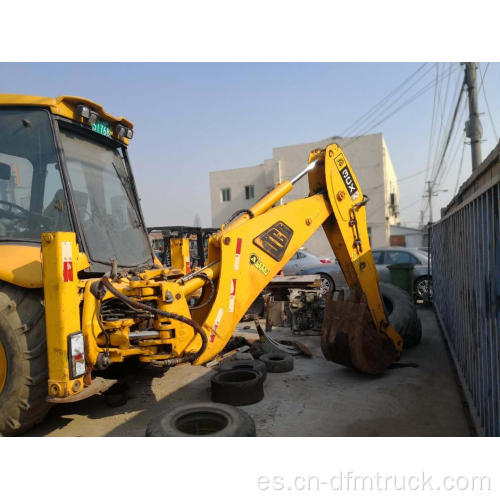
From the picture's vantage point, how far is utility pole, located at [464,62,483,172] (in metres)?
12.4

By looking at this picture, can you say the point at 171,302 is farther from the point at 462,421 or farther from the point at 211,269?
the point at 462,421

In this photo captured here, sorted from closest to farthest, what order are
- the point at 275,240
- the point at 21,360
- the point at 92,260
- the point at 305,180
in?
the point at 21,360
the point at 92,260
the point at 275,240
the point at 305,180

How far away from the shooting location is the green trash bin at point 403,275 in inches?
432

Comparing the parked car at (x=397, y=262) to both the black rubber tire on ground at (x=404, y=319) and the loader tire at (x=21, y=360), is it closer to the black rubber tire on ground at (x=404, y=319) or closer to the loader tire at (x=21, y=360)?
the black rubber tire on ground at (x=404, y=319)

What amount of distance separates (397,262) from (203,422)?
32.0 ft

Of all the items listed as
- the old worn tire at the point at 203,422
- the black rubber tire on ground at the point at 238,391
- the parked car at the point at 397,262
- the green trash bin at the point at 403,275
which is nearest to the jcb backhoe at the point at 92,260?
the old worn tire at the point at 203,422

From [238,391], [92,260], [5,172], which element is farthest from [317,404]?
[5,172]

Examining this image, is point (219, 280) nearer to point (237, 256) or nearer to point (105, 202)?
point (237, 256)

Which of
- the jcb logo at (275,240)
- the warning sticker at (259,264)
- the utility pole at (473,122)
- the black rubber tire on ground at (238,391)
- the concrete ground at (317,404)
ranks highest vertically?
the utility pole at (473,122)

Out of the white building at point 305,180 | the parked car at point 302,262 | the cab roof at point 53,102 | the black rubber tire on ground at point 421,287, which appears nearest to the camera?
the cab roof at point 53,102

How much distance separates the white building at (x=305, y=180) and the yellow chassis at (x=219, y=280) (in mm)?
22994

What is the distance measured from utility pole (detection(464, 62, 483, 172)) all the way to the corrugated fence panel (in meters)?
8.52

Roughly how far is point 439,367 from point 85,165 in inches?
212

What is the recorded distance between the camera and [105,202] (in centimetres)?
456
